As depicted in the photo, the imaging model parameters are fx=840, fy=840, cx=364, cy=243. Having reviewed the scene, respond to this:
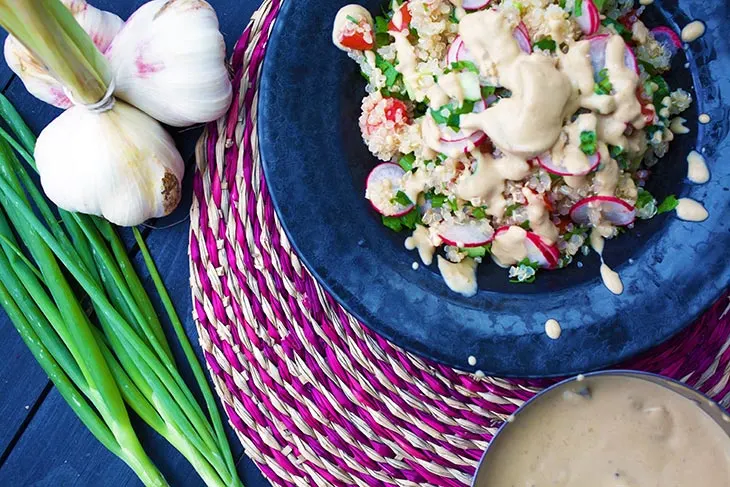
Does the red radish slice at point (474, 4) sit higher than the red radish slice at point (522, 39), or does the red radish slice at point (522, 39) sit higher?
the red radish slice at point (474, 4)

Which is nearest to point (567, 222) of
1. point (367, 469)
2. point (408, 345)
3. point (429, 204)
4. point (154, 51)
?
point (429, 204)

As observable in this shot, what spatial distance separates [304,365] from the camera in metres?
2.04

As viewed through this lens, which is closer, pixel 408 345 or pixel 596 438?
pixel 596 438

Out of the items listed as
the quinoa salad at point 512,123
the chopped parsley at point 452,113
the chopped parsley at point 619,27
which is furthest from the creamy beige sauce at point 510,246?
the chopped parsley at point 619,27

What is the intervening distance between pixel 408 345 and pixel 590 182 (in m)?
0.50

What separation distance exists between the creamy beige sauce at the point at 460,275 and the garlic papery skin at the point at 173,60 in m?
0.67

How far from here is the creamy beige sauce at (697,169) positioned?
1.76 m

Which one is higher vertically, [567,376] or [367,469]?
[567,376]

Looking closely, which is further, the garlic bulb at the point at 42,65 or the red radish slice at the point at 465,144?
the garlic bulb at the point at 42,65

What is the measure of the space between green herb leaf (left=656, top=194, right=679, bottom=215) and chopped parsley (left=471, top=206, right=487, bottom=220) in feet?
1.22

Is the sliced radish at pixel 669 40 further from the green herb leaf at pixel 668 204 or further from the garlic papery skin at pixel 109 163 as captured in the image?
the garlic papery skin at pixel 109 163

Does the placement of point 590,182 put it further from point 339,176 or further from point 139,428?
point 139,428

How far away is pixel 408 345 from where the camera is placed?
1747mm

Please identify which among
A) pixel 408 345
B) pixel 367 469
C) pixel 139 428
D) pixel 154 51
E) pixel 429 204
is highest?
pixel 154 51
